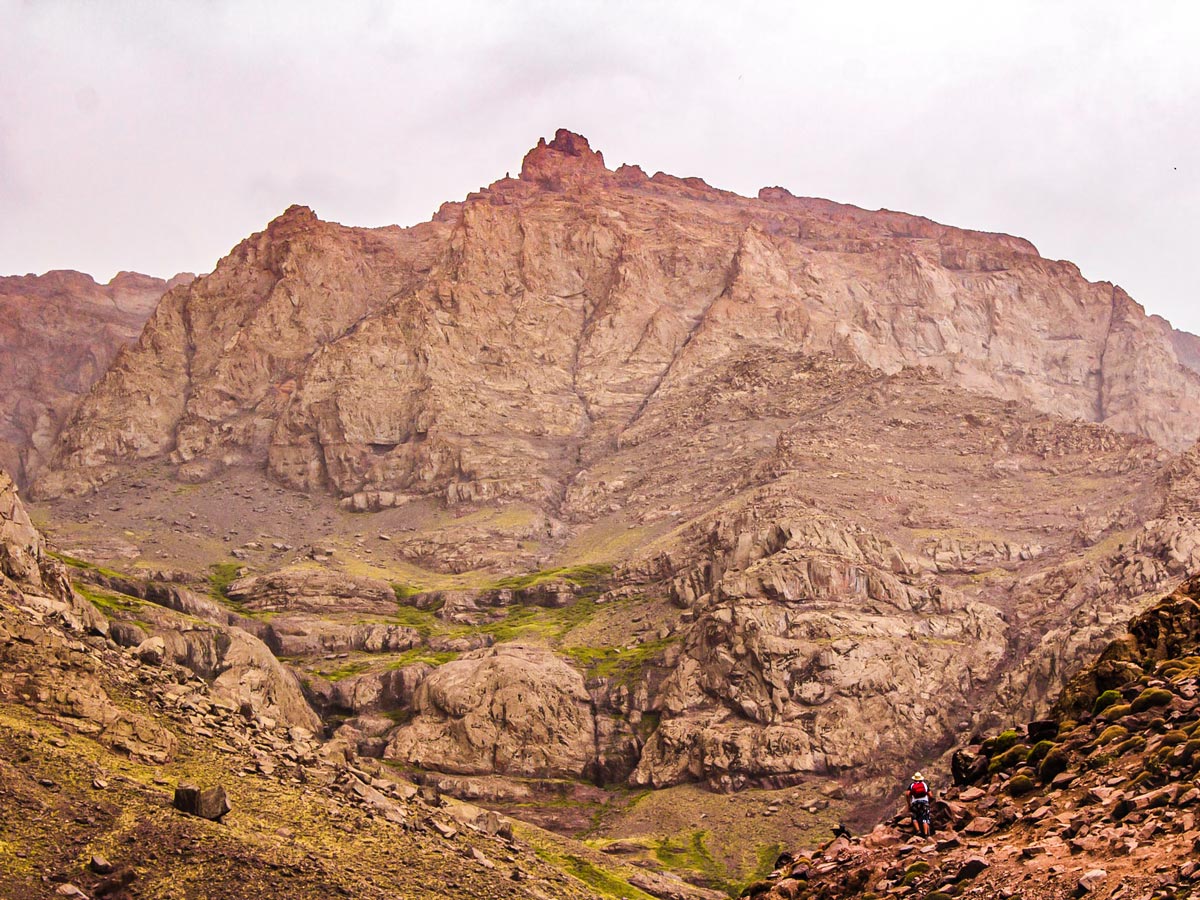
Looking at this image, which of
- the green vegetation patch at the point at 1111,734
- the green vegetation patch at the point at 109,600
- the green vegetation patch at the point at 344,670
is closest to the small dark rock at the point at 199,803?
the green vegetation patch at the point at 1111,734

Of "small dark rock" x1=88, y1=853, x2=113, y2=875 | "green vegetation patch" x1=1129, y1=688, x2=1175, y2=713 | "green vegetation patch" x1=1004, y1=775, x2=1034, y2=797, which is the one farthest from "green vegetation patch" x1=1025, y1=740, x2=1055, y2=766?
"small dark rock" x1=88, y1=853, x2=113, y2=875

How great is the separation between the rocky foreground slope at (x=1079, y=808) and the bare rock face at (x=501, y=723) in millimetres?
123890

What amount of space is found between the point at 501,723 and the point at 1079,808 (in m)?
137

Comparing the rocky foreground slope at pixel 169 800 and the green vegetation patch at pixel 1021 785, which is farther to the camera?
the rocky foreground slope at pixel 169 800

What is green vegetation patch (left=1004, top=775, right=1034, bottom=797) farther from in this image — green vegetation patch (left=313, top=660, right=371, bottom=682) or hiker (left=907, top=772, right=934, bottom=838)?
green vegetation patch (left=313, top=660, right=371, bottom=682)

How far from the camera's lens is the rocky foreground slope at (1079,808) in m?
29.1

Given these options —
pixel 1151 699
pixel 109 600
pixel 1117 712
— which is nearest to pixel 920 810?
pixel 1117 712

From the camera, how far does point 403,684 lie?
17988 cm

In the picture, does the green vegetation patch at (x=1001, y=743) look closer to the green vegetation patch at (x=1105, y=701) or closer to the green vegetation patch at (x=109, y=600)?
the green vegetation patch at (x=1105, y=701)

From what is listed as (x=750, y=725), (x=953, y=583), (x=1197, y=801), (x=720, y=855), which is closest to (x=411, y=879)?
(x=1197, y=801)

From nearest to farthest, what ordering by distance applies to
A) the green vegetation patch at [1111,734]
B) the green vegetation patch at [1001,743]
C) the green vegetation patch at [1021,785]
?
the green vegetation patch at [1111,734] < the green vegetation patch at [1021,785] < the green vegetation patch at [1001,743]

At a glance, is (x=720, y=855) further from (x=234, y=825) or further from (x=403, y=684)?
(x=234, y=825)

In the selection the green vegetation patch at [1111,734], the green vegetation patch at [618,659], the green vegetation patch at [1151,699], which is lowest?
the green vegetation patch at [618,659]

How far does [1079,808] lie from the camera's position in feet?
107
